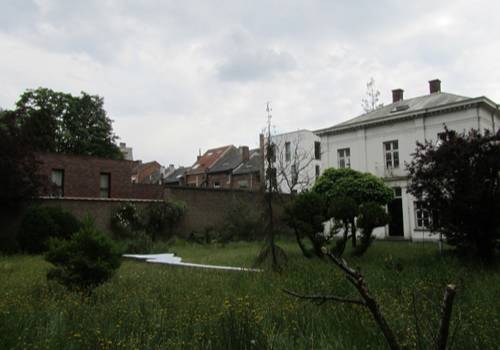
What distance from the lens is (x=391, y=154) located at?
2709 cm

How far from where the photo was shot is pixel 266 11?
10.4 meters

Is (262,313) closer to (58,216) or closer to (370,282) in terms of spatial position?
(370,282)

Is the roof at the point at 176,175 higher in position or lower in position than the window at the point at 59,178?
higher

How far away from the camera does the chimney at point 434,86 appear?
28.1 meters

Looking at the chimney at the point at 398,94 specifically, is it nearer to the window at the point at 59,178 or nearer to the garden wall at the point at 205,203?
the garden wall at the point at 205,203

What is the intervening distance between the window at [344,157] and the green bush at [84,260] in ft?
76.9

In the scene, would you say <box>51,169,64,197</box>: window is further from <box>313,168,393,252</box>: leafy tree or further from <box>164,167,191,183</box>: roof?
<box>164,167,191,183</box>: roof

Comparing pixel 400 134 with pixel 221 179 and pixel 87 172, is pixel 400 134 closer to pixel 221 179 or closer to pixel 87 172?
pixel 87 172

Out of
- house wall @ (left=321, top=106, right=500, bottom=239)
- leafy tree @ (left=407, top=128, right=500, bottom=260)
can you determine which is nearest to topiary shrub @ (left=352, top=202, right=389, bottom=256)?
leafy tree @ (left=407, top=128, right=500, bottom=260)

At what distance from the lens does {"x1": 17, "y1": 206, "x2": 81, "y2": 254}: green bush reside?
684 inches

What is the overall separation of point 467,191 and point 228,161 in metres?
35.4

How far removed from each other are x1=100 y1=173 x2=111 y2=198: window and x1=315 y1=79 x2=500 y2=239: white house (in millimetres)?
15819

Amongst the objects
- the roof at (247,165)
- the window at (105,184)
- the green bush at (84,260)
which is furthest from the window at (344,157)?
the green bush at (84,260)

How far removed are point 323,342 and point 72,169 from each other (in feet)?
83.6
